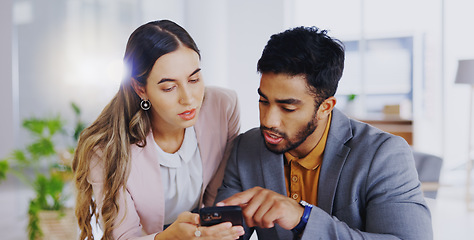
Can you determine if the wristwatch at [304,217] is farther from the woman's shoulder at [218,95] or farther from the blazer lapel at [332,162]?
the woman's shoulder at [218,95]

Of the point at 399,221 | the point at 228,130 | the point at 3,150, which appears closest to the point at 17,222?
the point at 3,150

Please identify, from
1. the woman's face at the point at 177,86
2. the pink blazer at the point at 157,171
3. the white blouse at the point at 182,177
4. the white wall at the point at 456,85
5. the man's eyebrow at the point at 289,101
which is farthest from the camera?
the white wall at the point at 456,85

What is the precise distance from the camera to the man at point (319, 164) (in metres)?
1.38

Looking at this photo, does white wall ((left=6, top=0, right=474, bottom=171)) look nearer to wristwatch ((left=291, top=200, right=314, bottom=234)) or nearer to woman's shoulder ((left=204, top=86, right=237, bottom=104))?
woman's shoulder ((left=204, top=86, right=237, bottom=104))

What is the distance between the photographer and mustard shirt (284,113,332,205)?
165 centimetres

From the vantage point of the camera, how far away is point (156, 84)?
1652 millimetres

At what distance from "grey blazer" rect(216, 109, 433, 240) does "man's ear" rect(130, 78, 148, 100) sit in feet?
1.31

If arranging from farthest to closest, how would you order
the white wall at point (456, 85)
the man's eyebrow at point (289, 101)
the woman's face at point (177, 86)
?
the white wall at point (456, 85) → the woman's face at point (177, 86) → the man's eyebrow at point (289, 101)

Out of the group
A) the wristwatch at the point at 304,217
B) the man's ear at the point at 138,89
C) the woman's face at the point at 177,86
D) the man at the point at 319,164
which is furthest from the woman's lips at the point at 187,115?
the wristwatch at the point at 304,217

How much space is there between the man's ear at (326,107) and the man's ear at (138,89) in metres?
0.61

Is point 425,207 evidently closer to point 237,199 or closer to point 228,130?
point 237,199

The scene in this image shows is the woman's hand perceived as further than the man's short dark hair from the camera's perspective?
No

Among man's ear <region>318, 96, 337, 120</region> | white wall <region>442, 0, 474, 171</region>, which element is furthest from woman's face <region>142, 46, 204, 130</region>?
white wall <region>442, 0, 474, 171</region>

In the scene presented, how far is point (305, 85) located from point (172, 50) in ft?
1.52
